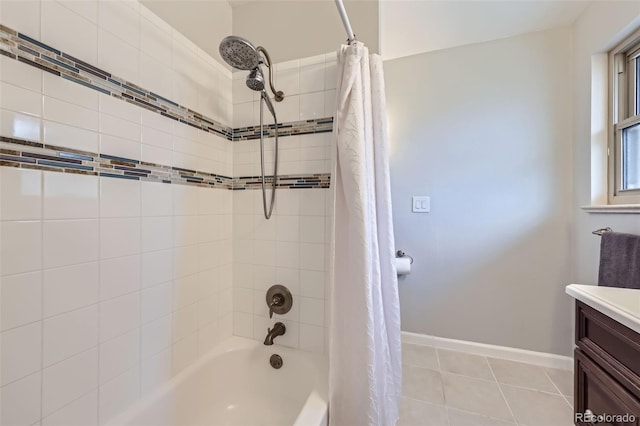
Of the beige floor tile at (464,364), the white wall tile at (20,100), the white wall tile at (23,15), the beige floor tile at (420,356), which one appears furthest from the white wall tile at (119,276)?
the beige floor tile at (464,364)

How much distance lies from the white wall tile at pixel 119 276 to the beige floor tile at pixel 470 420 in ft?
5.45

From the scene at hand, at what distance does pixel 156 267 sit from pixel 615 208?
90.8 inches

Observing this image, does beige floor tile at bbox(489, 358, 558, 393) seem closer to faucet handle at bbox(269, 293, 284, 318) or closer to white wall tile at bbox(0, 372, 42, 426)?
faucet handle at bbox(269, 293, 284, 318)

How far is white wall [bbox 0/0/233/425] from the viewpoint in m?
0.71

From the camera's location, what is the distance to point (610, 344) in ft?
2.31

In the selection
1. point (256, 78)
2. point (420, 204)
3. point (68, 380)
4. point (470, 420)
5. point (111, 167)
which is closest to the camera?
point (68, 380)

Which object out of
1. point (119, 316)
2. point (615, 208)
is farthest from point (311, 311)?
point (615, 208)

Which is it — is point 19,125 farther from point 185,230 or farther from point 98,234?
point 185,230

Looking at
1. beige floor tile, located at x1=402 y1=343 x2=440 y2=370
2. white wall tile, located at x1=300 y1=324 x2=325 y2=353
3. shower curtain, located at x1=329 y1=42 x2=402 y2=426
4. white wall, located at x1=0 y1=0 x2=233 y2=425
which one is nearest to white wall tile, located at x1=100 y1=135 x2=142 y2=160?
white wall, located at x1=0 y1=0 x2=233 y2=425

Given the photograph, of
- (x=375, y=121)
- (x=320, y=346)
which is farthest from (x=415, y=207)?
(x=320, y=346)

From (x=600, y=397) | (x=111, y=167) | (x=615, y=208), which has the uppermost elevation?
(x=111, y=167)

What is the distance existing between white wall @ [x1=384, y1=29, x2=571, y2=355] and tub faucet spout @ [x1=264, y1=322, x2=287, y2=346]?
1113mm

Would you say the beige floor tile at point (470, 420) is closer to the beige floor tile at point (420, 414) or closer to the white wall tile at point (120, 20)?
the beige floor tile at point (420, 414)

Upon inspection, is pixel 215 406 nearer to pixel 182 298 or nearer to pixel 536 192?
pixel 182 298
